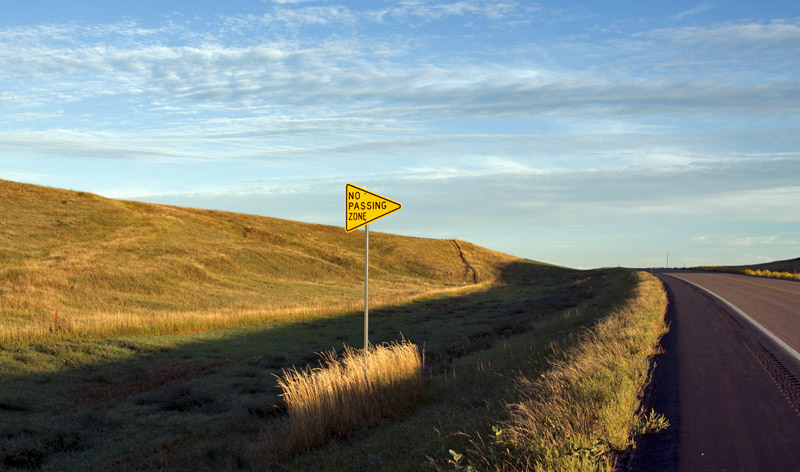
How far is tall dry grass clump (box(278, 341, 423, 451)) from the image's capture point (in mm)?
8719

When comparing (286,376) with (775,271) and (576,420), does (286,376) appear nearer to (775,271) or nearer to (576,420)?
(576,420)

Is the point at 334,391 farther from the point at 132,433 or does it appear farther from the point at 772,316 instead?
the point at 772,316

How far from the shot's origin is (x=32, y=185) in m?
69.2

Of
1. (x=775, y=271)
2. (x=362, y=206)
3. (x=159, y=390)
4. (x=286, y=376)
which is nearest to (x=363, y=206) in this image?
(x=362, y=206)

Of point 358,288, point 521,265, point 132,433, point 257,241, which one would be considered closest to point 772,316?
point 132,433

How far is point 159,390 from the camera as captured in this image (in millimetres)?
14188

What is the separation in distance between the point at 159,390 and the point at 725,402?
1289 centimetres

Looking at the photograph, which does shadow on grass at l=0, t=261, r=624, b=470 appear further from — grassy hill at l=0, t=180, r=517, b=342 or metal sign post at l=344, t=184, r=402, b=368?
metal sign post at l=344, t=184, r=402, b=368

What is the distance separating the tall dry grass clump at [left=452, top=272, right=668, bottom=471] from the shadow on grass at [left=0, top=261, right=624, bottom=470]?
5026 mm

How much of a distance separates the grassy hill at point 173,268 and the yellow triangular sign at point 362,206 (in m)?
14.9

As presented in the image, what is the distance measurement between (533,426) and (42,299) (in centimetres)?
3286

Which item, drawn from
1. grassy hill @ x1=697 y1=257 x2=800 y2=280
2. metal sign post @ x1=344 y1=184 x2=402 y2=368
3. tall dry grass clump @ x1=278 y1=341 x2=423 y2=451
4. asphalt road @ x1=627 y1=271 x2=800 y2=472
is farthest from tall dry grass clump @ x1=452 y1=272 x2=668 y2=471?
grassy hill @ x1=697 y1=257 x2=800 y2=280

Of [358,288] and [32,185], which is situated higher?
[32,185]

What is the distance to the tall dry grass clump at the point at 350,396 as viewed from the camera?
8.72 meters
